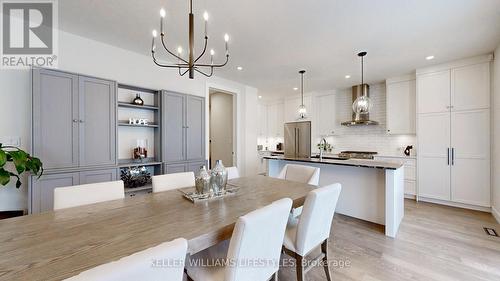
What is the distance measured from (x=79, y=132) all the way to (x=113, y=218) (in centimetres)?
188

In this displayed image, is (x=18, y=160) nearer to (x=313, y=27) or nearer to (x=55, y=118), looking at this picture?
(x=55, y=118)

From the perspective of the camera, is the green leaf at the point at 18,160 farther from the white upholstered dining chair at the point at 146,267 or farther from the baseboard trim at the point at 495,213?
the baseboard trim at the point at 495,213

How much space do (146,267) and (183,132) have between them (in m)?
3.05

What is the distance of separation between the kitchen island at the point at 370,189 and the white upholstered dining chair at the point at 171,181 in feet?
6.43

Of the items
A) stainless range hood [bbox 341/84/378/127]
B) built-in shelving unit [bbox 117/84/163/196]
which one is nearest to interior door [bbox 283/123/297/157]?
stainless range hood [bbox 341/84/378/127]

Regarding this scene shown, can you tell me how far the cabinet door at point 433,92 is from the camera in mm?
3674

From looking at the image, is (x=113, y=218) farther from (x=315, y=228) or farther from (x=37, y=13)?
(x=37, y=13)

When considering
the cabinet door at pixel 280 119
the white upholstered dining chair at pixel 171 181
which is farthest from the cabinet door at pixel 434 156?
the white upholstered dining chair at pixel 171 181

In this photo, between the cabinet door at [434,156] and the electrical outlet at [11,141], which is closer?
the electrical outlet at [11,141]

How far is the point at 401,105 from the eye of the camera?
4.38 metres

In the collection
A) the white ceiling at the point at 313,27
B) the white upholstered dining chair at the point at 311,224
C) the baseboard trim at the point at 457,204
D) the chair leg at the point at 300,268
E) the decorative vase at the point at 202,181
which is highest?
the white ceiling at the point at 313,27

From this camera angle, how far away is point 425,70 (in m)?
3.88

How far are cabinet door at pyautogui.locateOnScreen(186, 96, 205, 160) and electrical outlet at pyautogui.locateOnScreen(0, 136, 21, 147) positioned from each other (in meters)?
2.02

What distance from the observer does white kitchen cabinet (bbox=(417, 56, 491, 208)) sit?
336 cm
